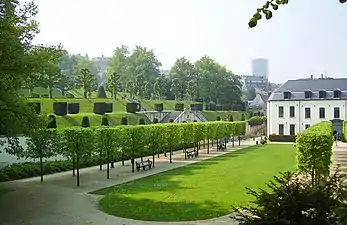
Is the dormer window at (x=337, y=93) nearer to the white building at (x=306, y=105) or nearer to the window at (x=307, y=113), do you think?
the white building at (x=306, y=105)

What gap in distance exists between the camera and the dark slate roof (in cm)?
5622

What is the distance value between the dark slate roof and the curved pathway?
112 ft

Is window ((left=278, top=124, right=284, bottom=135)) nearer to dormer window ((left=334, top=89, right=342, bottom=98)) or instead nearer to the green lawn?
dormer window ((left=334, top=89, right=342, bottom=98))

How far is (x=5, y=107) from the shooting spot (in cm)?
1830

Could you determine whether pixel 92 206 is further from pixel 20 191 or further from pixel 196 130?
pixel 196 130

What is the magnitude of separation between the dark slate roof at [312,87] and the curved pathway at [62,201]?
34128mm

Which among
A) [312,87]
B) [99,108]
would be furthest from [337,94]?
[99,108]

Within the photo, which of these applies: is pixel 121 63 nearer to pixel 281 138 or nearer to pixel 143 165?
pixel 281 138

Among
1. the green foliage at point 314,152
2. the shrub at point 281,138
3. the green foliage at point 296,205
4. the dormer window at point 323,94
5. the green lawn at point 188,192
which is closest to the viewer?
the green foliage at point 296,205

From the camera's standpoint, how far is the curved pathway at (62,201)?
14656 mm

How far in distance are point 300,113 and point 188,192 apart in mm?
40831

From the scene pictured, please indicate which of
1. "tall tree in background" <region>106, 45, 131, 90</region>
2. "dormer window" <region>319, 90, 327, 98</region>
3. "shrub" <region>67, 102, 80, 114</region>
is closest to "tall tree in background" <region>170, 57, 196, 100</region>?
"tall tree in background" <region>106, 45, 131, 90</region>

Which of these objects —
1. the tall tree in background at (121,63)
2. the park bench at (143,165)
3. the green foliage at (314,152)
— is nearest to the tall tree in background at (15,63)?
the park bench at (143,165)

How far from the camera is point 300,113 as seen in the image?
188 feet
